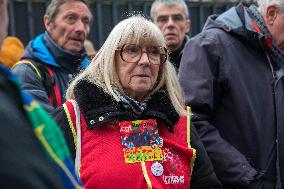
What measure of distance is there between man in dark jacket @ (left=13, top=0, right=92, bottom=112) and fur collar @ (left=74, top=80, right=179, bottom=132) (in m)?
0.55

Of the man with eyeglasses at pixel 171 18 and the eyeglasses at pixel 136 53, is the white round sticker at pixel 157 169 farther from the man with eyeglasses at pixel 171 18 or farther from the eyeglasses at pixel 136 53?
the man with eyeglasses at pixel 171 18

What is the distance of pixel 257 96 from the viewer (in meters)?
2.93

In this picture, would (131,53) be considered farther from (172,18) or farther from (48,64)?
(172,18)

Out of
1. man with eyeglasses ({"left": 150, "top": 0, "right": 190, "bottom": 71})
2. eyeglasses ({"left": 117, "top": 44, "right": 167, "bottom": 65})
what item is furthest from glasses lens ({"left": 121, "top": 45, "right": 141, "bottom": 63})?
man with eyeglasses ({"left": 150, "top": 0, "right": 190, "bottom": 71})

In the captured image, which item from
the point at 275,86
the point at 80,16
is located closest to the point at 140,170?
the point at 275,86

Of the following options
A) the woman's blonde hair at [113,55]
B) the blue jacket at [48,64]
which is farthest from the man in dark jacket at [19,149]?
the blue jacket at [48,64]

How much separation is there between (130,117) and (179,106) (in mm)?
285

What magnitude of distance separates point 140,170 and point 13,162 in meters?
1.51

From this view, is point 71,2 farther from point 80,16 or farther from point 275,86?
point 275,86

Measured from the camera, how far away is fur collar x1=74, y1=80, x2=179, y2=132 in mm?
2412

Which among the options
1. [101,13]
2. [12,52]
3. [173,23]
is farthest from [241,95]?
[101,13]

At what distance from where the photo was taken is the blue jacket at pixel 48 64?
3.17 m

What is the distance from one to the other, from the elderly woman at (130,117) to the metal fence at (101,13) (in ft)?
7.75

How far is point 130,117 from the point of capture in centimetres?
252
